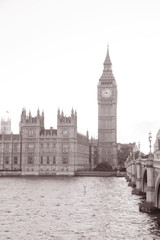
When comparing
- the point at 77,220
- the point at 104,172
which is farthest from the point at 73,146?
the point at 77,220

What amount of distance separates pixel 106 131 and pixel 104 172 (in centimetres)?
2768

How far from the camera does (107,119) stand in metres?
181

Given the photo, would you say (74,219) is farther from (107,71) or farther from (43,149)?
(107,71)

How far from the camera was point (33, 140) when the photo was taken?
6225 inches

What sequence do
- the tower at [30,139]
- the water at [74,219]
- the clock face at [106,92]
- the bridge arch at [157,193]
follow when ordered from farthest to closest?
the clock face at [106,92] → the tower at [30,139] → the bridge arch at [157,193] → the water at [74,219]

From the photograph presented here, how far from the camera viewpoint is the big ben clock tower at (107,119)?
177 metres

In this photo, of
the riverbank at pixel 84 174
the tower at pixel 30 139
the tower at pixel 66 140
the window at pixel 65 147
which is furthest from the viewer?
the window at pixel 65 147

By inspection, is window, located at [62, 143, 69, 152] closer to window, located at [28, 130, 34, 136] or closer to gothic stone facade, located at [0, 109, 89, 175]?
gothic stone facade, located at [0, 109, 89, 175]

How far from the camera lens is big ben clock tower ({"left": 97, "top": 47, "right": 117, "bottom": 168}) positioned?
176625 millimetres

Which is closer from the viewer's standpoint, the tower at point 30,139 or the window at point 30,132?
the tower at point 30,139

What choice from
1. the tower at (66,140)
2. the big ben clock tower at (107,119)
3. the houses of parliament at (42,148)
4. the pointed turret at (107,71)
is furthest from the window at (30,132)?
the pointed turret at (107,71)

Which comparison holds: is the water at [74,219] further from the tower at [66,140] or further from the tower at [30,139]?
the tower at [30,139]

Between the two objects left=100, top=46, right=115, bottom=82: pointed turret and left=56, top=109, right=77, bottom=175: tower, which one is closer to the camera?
left=56, top=109, right=77, bottom=175: tower

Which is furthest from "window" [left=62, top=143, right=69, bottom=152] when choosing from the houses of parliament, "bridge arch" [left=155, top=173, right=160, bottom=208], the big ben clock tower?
"bridge arch" [left=155, top=173, right=160, bottom=208]
